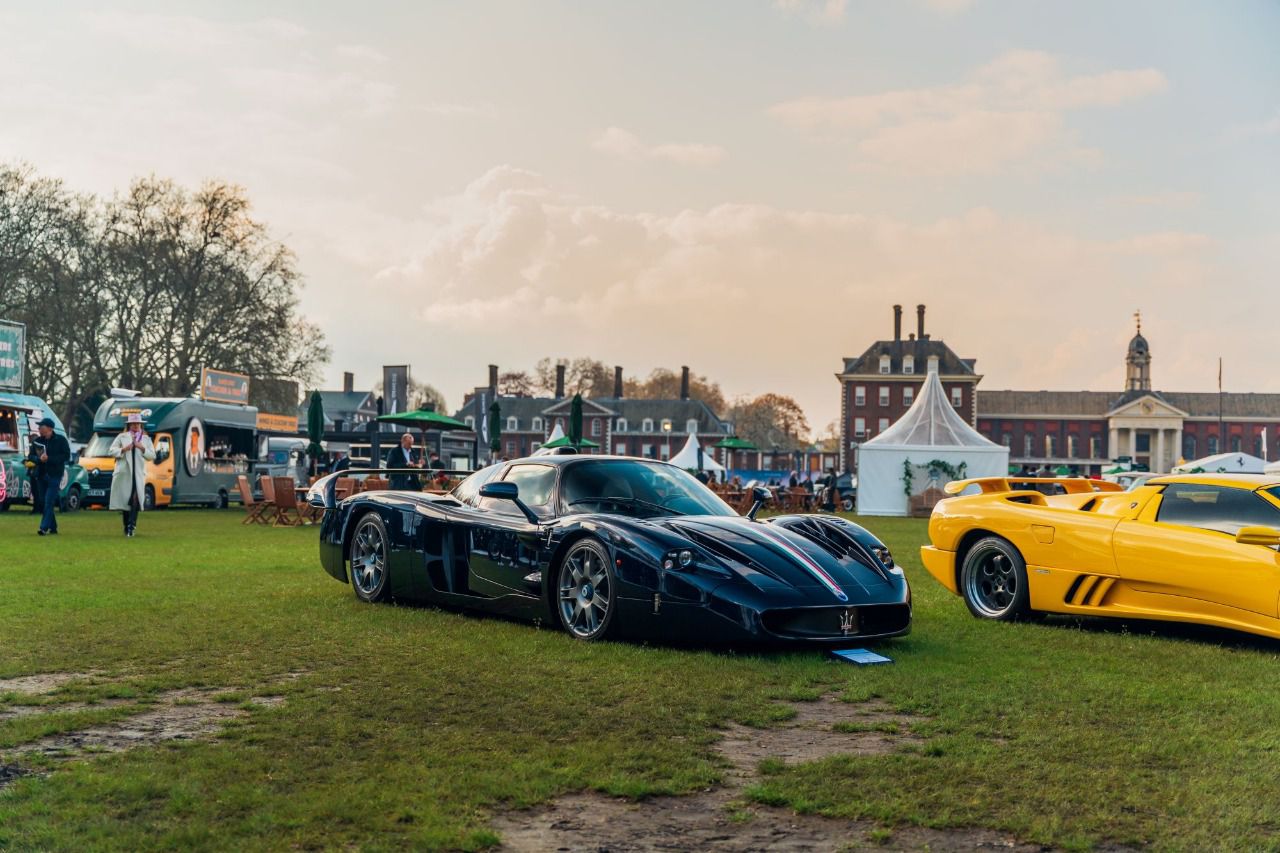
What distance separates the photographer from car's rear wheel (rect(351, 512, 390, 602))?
35.6 ft

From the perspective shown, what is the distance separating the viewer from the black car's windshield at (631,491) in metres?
9.26

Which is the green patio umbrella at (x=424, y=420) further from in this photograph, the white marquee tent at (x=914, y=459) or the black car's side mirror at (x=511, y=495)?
the black car's side mirror at (x=511, y=495)

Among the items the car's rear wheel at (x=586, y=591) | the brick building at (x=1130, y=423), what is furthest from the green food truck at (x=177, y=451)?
the brick building at (x=1130, y=423)

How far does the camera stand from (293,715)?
20.2 ft

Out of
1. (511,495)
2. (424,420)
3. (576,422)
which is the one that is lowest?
(511,495)

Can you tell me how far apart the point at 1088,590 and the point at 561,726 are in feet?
17.6

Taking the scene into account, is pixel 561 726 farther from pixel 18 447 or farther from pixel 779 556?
pixel 18 447

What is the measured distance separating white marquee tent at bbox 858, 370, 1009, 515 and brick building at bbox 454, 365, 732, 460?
85.4 meters

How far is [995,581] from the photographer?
34.8 ft

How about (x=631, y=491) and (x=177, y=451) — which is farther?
(x=177, y=451)

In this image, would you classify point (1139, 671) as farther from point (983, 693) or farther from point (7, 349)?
point (7, 349)

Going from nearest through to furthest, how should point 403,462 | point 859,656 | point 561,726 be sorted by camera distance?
point 561,726 < point 859,656 < point 403,462

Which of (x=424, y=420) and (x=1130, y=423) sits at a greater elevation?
(x=1130, y=423)

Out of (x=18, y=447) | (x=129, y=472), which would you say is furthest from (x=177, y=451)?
(x=129, y=472)
